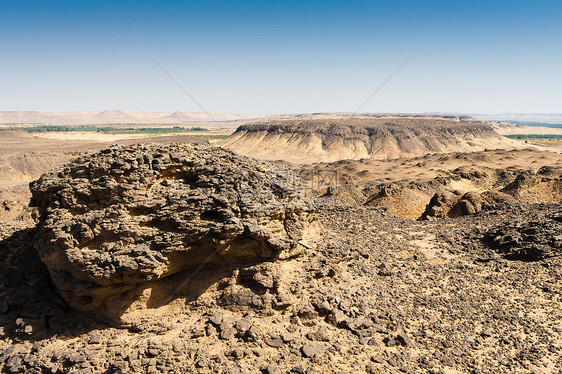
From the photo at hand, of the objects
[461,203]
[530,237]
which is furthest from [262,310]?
[461,203]

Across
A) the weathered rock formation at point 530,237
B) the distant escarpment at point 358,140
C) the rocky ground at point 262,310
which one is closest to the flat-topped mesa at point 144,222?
the rocky ground at point 262,310

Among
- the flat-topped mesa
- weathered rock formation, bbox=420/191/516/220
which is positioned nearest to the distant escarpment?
weathered rock formation, bbox=420/191/516/220

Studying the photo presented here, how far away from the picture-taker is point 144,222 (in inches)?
387

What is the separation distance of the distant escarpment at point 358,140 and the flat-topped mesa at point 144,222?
2847 inches

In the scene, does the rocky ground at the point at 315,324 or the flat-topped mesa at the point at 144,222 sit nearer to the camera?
the rocky ground at the point at 315,324

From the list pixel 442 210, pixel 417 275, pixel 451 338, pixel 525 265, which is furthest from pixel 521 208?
pixel 451 338

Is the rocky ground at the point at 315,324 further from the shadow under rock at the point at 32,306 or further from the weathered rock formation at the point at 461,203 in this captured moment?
the weathered rock formation at the point at 461,203

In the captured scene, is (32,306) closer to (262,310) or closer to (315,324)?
(262,310)

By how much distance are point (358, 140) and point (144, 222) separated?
88742mm

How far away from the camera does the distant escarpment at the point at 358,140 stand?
88.4 m

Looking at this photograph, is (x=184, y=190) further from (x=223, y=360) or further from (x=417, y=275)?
(x=417, y=275)

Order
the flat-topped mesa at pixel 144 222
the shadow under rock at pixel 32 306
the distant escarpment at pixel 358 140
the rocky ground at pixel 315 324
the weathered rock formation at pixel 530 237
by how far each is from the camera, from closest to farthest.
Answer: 1. the rocky ground at pixel 315 324
2. the flat-topped mesa at pixel 144 222
3. the shadow under rock at pixel 32 306
4. the weathered rock formation at pixel 530 237
5. the distant escarpment at pixel 358 140

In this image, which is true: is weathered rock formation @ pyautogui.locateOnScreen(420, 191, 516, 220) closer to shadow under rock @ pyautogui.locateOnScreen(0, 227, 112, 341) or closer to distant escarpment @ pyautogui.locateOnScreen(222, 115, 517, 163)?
shadow under rock @ pyautogui.locateOnScreen(0, 227, 112, 341)

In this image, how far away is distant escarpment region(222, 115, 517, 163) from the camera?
88.4m
